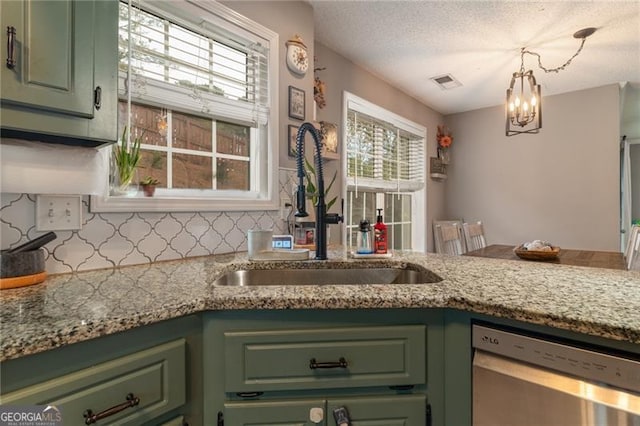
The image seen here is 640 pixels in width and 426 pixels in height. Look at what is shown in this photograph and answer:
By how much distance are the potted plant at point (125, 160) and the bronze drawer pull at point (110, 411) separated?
2.89 ft

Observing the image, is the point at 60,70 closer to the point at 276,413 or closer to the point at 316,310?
the point at 316,310

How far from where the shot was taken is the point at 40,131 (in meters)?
0.89

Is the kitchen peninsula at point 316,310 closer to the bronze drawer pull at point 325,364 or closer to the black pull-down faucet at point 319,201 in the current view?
the bronze drawer pull at point 325,364

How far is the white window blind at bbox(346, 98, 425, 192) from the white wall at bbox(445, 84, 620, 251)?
88 cm

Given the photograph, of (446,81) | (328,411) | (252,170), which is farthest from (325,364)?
(446,81)

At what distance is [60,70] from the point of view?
90cm

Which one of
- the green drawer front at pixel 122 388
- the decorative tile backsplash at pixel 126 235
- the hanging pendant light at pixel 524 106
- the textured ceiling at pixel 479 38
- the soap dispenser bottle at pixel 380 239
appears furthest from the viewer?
the hanging pendant light at pixel 524 106

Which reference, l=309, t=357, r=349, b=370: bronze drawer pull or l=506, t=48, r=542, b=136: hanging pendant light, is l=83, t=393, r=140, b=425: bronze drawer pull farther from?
l=506, t=48, r=542, b=136: hanging pendant light

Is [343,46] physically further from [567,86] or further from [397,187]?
[567,86]

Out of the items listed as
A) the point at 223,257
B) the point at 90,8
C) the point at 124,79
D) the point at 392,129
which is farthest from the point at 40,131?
the point at 392,129

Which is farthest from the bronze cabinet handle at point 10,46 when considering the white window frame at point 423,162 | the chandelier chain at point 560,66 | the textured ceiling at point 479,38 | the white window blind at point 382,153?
the chandelier chain at point 560,66

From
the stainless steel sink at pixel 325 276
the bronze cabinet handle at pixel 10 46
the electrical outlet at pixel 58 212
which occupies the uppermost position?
the bronze cabinet handle at pixel 10 46

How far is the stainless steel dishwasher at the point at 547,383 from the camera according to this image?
72cm

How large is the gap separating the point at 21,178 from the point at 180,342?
2.40 ft
